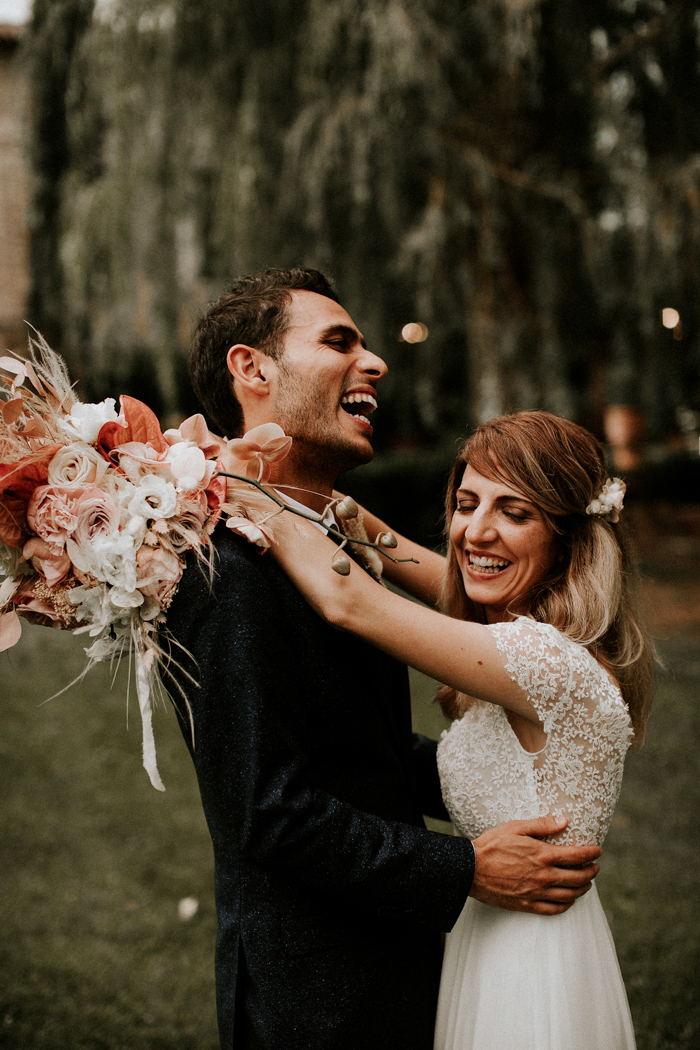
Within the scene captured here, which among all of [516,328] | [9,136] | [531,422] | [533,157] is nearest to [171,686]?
[531,422]

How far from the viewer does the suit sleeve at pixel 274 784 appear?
1399 mm

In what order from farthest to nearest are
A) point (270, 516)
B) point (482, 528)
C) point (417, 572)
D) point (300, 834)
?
point (417, 572)
point (482, 528)
point (270, 516)
point (300, 834)

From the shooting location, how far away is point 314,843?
1398mm

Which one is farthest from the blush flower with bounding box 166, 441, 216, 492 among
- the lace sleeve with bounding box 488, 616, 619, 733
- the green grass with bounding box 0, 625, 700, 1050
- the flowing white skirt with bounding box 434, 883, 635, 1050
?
the green grass with bounding box 0, 625, 700, 1050

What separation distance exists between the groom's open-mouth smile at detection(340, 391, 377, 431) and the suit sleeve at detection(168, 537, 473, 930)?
573mm

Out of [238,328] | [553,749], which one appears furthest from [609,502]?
[238,328]

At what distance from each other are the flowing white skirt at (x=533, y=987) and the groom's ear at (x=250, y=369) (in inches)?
48.7

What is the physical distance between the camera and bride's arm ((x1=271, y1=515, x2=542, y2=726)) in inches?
59.8

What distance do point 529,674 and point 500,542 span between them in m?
0.35

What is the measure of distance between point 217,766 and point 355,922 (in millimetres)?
416

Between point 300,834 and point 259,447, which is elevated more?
point 259,447

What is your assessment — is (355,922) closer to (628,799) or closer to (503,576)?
(503,576)

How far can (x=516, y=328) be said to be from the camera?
7.68 m

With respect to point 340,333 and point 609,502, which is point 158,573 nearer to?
point 340,333
